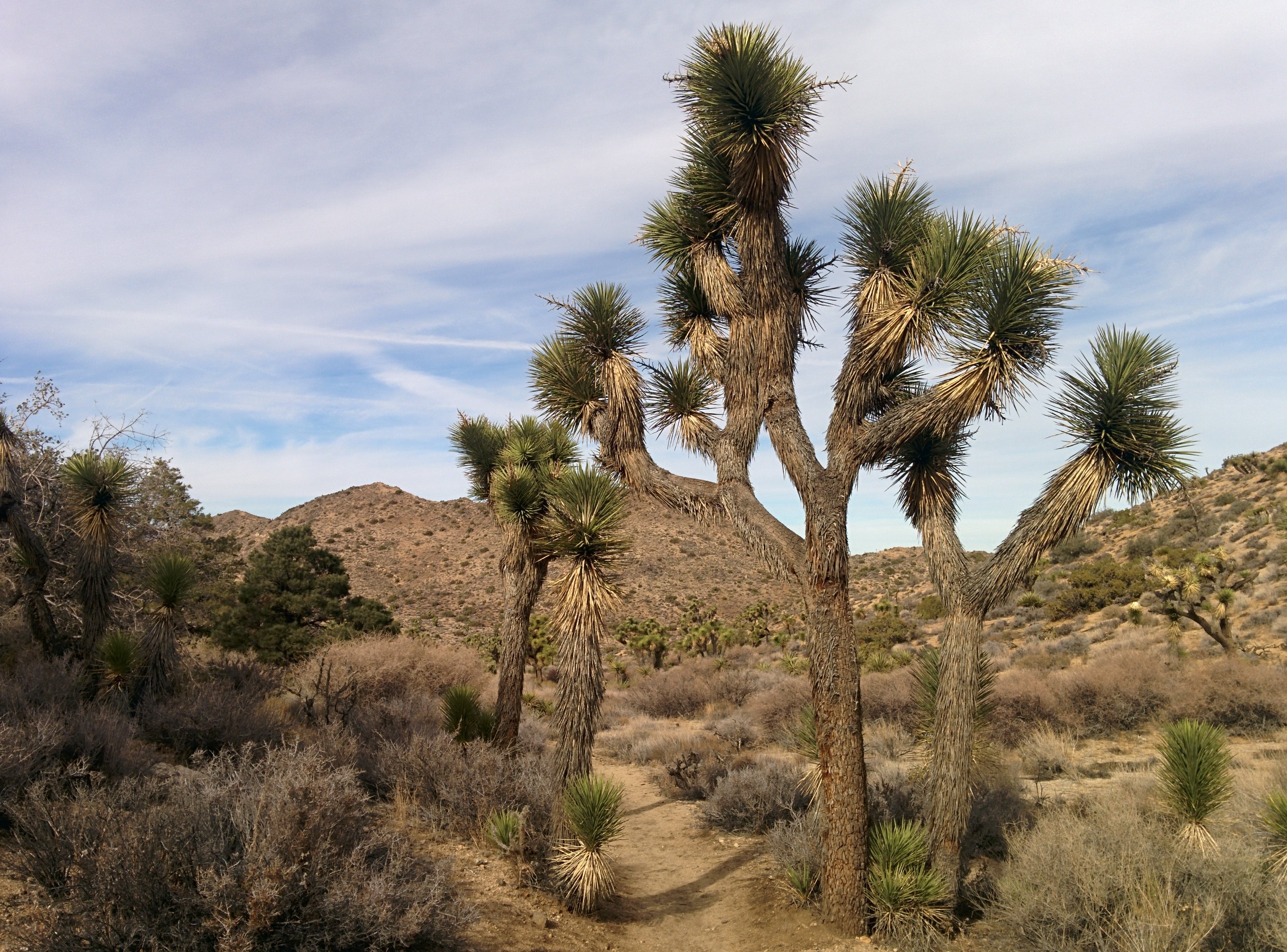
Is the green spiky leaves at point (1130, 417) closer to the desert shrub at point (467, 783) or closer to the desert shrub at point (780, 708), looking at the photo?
the desert shrub at point (467, 783)

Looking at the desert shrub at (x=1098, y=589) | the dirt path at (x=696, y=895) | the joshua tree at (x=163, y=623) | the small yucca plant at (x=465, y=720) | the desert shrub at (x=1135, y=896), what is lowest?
the dirt path at (x=696, y=895)

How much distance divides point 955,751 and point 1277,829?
2401 mm

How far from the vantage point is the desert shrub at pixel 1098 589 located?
21953mm

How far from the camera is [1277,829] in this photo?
5961mm

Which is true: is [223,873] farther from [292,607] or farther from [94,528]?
[292,607]

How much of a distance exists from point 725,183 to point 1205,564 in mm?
13588

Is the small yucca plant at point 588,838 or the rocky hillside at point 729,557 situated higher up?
the rocky hillside at point 729,557

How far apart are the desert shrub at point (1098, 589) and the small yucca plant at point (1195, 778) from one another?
55.7 ft

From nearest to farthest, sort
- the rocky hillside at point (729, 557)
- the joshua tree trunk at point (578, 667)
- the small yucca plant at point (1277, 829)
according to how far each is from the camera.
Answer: the small yucca plant at point (1277, 829) → the joshua tree trunk at point (578, 667) → the rocky hillside at point (729, 557)

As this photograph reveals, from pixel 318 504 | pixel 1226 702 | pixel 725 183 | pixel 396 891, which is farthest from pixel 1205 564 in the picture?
pixel 318 504

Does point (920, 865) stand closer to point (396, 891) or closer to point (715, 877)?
point (715, 877)

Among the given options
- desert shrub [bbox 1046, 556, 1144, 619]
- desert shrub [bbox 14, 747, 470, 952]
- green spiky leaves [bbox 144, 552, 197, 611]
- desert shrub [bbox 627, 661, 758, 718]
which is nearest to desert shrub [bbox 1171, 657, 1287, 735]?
desert shrub [bbox 1046, 556, 1144, 619]

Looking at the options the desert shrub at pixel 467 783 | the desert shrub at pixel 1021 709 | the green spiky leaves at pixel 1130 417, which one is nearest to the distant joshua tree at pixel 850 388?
the green spiky leaves at pixel 1130 417

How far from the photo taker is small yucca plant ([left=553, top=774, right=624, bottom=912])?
281 inches
